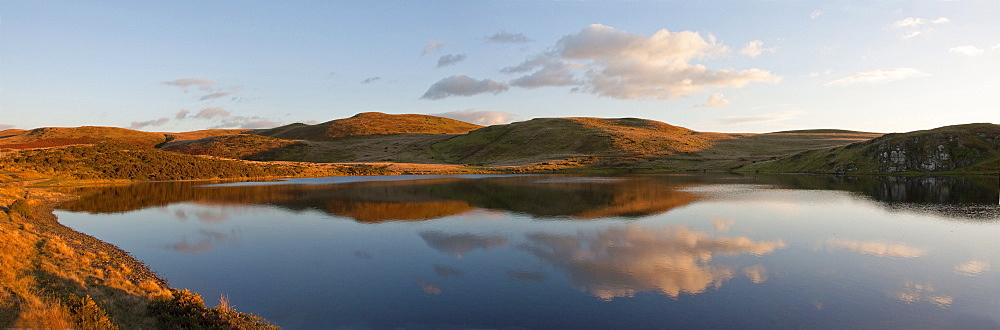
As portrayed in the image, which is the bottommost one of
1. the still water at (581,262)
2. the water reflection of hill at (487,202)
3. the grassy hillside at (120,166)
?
the still water at (581,262)

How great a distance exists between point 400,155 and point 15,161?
109348 mm

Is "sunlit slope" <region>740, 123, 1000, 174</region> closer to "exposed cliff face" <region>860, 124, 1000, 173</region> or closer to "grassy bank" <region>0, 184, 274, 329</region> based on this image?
"exposed cliff face" <region>860, 124, 1000, 173</region>

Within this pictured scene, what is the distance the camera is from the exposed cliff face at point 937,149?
91250 millimetres

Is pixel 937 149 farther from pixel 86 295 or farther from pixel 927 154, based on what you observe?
pixel 86 295

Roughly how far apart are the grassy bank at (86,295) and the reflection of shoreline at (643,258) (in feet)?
39.4

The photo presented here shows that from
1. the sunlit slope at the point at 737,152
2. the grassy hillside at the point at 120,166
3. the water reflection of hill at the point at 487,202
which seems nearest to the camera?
the water reflection of hill at the point at 487,202

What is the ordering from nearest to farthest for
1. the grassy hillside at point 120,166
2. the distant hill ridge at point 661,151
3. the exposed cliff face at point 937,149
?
the grassy hillside at point 120,166, the exposed cliff face at point 937,149, the distant hill ridge at point 661,151

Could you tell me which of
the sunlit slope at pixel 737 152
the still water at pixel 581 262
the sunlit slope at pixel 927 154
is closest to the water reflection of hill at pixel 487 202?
the still water at pixel 581 262

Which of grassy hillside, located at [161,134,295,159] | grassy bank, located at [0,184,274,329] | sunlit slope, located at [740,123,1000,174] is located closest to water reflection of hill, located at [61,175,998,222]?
grassy bank, located at [0,184,274,329]

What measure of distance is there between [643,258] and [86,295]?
65.9 feet

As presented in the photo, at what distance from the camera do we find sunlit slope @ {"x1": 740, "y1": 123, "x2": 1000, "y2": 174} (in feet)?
295

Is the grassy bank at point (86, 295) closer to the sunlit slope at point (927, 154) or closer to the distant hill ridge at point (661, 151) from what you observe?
the distant hill ridge at point (661, 151)

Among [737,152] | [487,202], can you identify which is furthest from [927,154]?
[487,202]

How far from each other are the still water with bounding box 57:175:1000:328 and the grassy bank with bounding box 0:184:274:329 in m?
1.92
